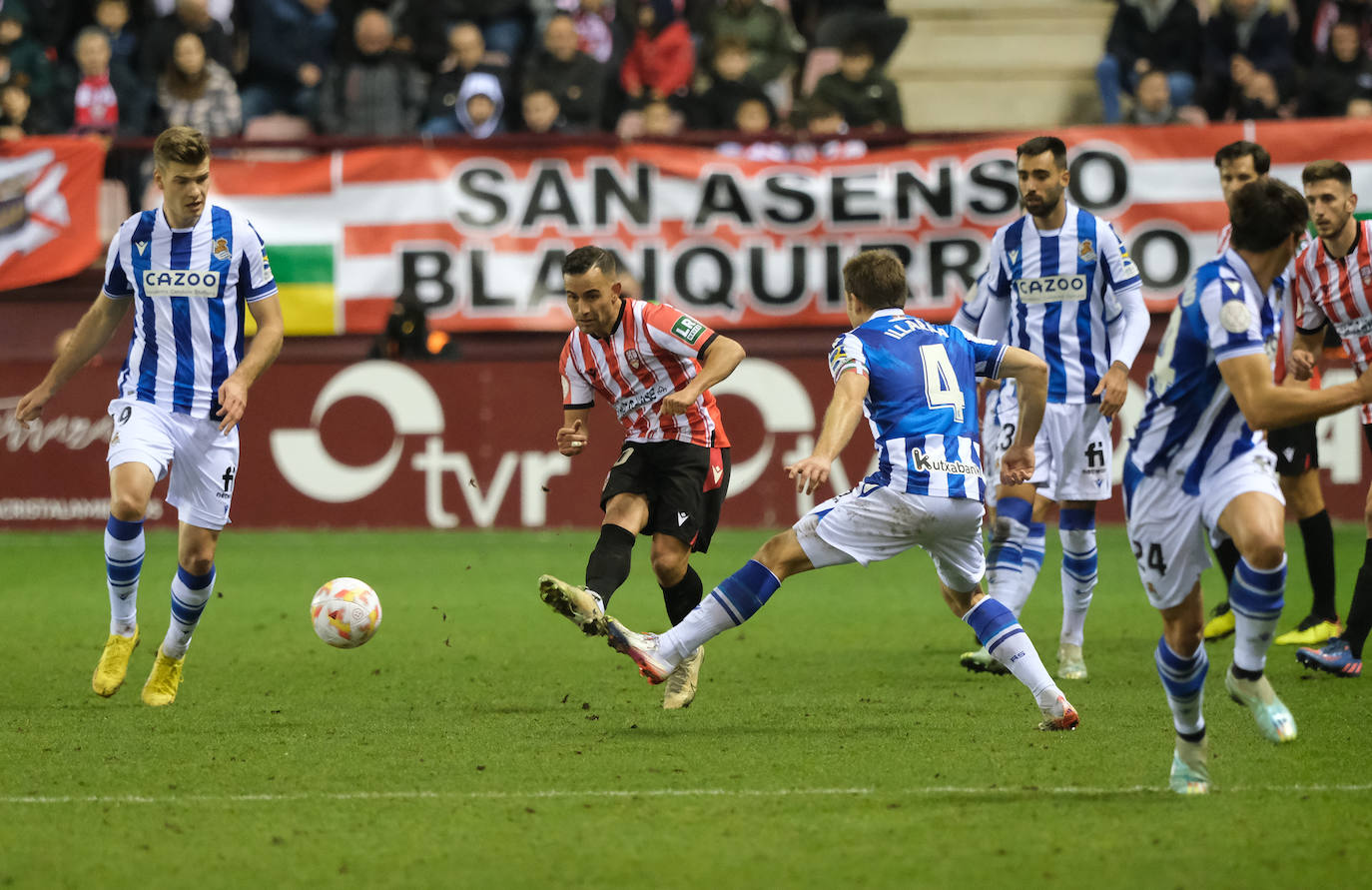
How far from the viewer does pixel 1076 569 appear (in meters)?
7.70

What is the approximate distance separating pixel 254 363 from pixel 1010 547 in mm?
3360

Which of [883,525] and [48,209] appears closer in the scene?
[883,525]

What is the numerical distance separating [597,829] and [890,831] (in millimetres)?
800

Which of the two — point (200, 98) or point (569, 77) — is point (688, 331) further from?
point (200, 98)

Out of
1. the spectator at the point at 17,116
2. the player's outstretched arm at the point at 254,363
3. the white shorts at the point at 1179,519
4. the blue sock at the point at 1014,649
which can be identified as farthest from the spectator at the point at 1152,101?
the white shorts at the point at 1179,519

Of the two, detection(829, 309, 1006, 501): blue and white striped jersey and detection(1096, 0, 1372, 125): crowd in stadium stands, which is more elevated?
detection(1096, 0, 1372, 125): crowd in stadium stands

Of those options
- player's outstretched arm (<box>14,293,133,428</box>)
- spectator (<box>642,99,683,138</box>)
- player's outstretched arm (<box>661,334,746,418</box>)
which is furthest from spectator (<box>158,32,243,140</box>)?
player's outstretched arm (<box>661,334,746,418</box>)

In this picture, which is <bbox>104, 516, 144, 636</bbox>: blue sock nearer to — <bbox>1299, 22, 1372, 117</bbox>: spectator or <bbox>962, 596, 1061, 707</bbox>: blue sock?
<bbox>962, 596, 1061, 707</bbox>: blue sock

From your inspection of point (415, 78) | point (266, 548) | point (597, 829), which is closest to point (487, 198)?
point (415, 78)

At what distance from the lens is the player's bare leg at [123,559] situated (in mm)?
6816

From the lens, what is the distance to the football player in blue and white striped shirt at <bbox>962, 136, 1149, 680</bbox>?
25.3 feet

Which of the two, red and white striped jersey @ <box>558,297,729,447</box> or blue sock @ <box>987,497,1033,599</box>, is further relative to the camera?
blue sock @ <box>987,497,1033,599</box>

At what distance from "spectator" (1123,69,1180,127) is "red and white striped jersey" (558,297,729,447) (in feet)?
31.4

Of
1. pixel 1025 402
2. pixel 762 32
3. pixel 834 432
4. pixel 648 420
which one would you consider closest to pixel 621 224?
pixel 762 32
